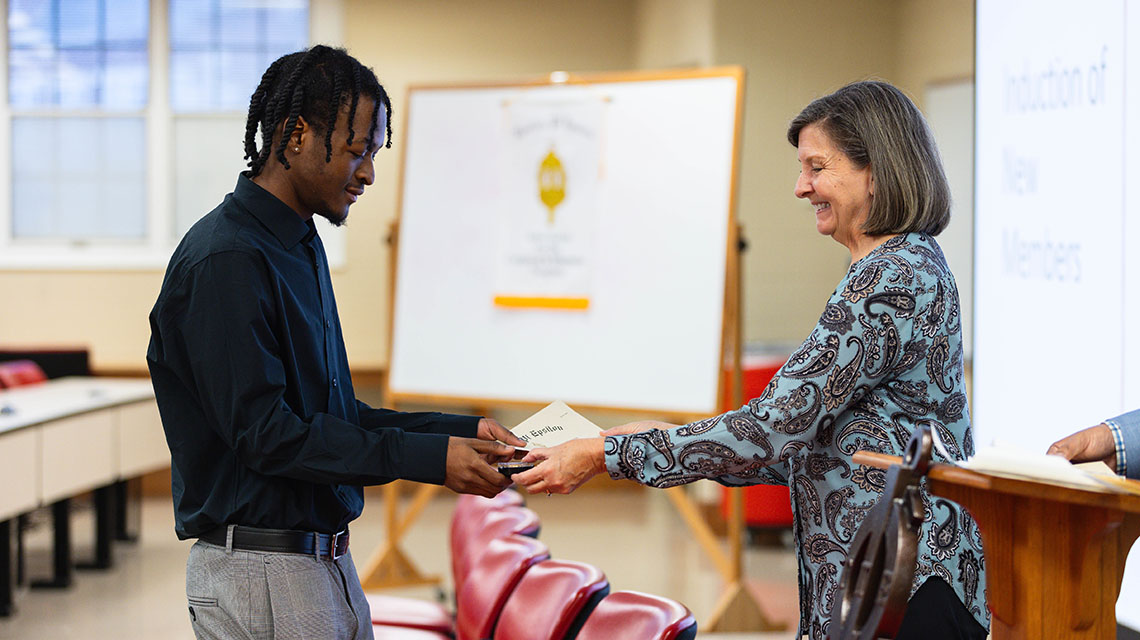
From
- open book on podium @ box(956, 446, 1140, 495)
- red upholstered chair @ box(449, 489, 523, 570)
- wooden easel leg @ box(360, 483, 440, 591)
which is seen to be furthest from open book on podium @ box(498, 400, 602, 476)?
wooden easel leg @ box(360, 483, 440, 591)

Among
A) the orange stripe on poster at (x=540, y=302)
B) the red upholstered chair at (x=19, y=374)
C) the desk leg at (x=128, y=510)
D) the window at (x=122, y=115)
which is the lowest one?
the desk leg at (x=128, y=510)

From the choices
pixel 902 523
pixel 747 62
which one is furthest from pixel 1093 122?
pixel 747 62

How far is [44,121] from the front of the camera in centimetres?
780

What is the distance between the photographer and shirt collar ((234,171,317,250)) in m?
1.70

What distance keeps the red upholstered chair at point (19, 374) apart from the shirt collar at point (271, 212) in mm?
4957

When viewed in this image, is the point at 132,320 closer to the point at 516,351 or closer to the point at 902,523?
the point at 516,351

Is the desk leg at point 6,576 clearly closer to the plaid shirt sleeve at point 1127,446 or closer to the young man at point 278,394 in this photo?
the young man at point 278,394

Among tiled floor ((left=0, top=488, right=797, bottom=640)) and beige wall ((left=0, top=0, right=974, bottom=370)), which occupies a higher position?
beige wall ((left=0, top=0, right=974, bottom=370))

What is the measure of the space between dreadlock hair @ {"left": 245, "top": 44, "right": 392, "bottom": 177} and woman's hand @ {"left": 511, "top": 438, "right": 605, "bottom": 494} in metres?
0.64

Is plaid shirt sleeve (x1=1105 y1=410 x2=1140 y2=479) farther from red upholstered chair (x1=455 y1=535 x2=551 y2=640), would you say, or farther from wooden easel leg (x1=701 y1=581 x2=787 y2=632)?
wooden easel leg (x1=701 y1=581 x2=787 y2=632)

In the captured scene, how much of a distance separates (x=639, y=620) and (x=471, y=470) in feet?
1.44

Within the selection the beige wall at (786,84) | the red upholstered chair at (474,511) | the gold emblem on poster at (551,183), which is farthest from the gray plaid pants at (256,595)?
the beige wall at (786,84)

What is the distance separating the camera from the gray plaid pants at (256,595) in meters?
1.66

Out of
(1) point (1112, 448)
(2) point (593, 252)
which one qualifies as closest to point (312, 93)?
(1) point (1112, 448)
